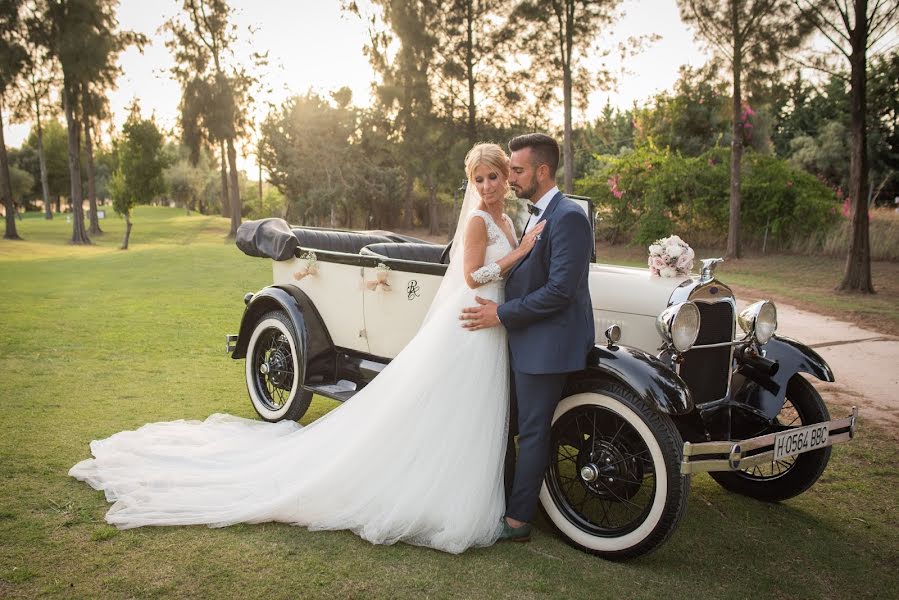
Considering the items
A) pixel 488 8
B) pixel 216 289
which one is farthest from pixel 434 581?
pixel 488 8

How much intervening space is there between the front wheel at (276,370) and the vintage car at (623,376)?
0.01 meters

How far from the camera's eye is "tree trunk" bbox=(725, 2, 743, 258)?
16.2 m

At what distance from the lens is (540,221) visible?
10.8 feet

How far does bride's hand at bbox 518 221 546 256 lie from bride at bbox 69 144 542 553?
10mm

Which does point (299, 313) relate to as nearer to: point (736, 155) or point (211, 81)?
point (736, 155)

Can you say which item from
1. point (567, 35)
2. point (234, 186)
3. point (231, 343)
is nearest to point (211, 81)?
point (234, 186)

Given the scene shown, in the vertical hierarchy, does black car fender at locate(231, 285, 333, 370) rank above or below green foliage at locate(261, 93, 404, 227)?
below

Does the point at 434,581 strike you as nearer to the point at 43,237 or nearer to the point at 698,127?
the point at 698,127

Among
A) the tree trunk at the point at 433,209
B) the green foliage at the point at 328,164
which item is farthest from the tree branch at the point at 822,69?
the green foliage at the point at 328,164

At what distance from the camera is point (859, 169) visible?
1245cm

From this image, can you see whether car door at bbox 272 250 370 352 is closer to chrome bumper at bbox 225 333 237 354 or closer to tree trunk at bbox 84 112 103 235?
chrome bumper at bbox 225 333 237 354

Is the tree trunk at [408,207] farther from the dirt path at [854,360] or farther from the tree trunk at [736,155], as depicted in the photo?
the dirt path at [854,360]

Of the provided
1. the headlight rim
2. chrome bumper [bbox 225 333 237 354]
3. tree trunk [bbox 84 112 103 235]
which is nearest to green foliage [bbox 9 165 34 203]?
tree trunk [bbox 84 112 103 235]

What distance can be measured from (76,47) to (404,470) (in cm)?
3210
